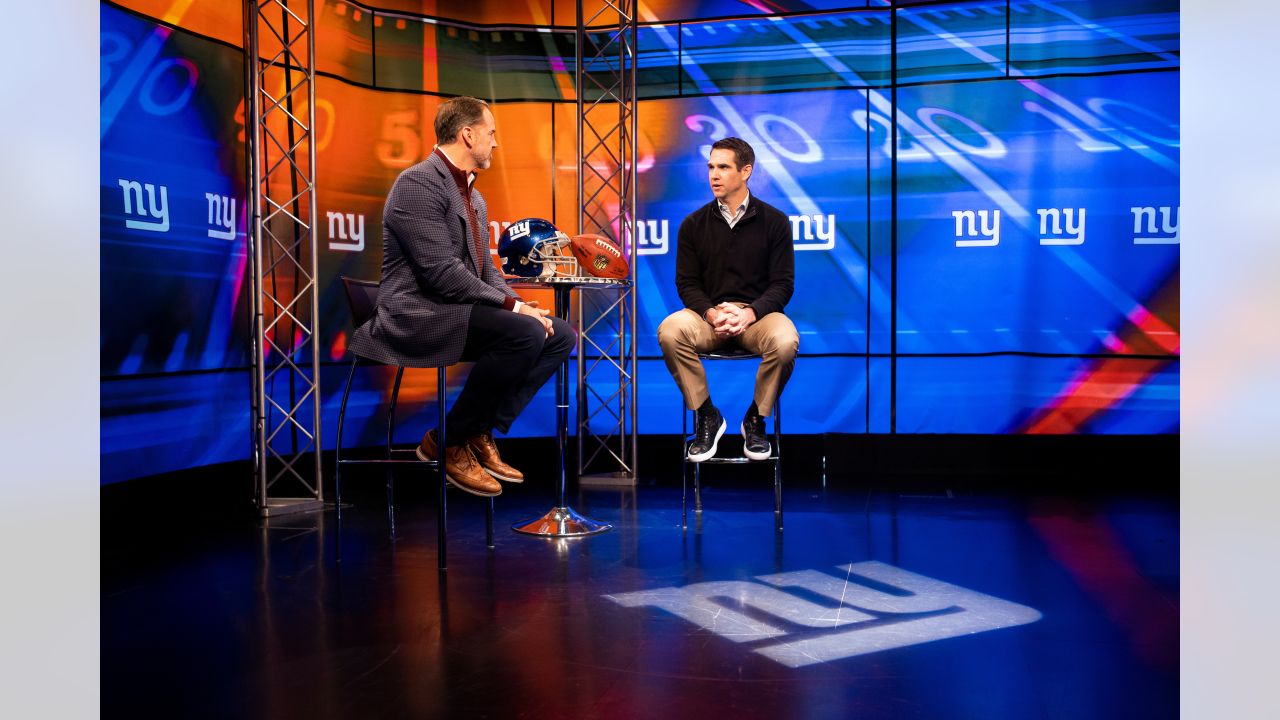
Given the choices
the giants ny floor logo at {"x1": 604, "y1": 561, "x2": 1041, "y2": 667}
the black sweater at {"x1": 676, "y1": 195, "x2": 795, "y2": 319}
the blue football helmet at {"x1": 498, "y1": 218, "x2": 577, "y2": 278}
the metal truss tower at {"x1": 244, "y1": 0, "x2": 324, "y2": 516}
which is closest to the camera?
the giants ny floor logo at {"x1": 604, "y1": 561, "x2": 1041, "y2": 667}

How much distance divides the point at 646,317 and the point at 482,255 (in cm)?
270

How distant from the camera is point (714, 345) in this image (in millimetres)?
4395

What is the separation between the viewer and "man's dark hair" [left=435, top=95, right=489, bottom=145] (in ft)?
12.1

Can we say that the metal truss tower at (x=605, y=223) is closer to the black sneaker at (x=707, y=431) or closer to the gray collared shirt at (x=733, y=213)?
the gray collared shirt at (x=733, y=213)

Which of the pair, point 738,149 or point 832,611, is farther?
point 738,149

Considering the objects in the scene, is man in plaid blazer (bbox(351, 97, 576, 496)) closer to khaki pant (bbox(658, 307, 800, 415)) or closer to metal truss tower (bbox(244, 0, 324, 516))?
khaki pant (bbox(658, 307, 800, 415))

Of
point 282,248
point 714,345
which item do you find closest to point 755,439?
point 714,345

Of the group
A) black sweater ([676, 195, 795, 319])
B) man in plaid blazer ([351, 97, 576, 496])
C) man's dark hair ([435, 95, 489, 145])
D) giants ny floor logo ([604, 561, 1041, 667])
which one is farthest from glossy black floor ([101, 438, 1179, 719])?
man's dark hair ([435, 95, 489, 145])

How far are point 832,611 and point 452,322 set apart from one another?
5.19ft

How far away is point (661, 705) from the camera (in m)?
2.12

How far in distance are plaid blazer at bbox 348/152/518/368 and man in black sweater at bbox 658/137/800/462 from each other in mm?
1059

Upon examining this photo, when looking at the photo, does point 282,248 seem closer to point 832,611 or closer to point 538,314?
point 538,314
